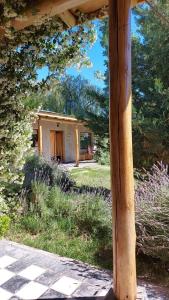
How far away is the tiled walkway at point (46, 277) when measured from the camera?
110 inches

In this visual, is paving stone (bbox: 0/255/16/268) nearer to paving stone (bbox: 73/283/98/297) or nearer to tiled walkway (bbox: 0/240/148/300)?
tiled walkway (bbox: 0/240/148/300)

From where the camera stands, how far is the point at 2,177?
3420 mm

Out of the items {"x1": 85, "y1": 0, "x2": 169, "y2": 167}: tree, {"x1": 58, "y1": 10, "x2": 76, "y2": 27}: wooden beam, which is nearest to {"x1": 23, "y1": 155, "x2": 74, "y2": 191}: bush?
{"x1": 85, "y1": 0, "x2": 169, "y2": 167}: tree

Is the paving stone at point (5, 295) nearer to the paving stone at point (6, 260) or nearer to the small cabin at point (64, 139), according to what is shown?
the paving stone at point (6, 260)

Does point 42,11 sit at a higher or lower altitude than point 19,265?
higher

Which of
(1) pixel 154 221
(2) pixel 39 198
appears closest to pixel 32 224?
(2) pixel 39 198

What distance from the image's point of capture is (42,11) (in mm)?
2613

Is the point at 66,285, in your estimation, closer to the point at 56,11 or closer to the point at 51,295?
the point at 51,295

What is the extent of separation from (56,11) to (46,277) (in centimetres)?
269

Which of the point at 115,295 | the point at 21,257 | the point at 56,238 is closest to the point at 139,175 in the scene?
the point at 56,238

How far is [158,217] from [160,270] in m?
0.65

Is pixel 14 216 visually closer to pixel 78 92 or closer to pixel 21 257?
pixel 21 257

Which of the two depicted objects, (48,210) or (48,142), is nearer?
(48,210)

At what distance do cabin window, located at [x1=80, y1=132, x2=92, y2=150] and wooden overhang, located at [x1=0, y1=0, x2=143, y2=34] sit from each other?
52.0 ft
